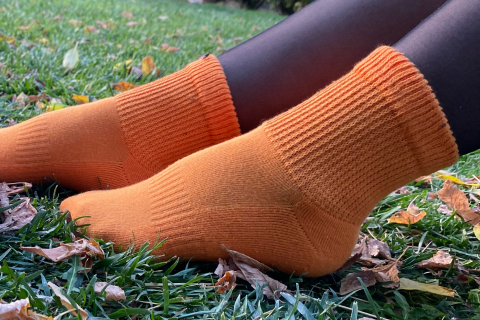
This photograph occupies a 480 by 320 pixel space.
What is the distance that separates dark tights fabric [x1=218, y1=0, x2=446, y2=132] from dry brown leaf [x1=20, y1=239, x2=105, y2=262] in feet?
1.23

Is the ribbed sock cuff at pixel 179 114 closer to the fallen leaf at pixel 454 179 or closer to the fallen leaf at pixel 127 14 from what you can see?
the fallen leaf at pixel 454 179

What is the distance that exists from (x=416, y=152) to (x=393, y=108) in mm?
72

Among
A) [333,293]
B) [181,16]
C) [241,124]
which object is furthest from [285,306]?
[181,16]

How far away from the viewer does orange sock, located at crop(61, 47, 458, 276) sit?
628 millimetres

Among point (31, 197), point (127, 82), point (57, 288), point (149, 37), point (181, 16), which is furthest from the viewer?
point (181, 16)

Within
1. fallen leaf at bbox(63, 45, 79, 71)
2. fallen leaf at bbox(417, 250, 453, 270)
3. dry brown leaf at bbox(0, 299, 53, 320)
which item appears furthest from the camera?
fallen leaf at bbox(63, 45, 79, 71)

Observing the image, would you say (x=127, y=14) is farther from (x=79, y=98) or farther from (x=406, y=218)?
(x=406, y=218)

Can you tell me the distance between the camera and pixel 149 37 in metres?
2.62

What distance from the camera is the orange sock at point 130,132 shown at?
87 cm

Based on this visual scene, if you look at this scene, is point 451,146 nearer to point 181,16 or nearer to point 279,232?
point 279,232

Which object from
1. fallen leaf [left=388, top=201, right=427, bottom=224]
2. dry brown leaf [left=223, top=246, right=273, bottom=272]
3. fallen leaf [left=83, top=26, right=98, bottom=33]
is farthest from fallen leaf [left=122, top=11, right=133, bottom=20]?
dry brown leaf [left=223, top=246, right=273, bottom=272]

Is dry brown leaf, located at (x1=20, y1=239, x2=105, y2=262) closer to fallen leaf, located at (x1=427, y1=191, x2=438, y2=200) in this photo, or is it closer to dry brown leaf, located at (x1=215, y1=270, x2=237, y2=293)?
dry brown leaf, located at (x1=215, y1=270, x2=237, y2=293)

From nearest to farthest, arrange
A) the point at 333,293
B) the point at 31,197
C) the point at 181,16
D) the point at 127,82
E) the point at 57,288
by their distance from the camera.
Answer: the point at 57,288 → the point at 333,293 → the point at 31,197 → the point at 127,82 → the point at 181,16

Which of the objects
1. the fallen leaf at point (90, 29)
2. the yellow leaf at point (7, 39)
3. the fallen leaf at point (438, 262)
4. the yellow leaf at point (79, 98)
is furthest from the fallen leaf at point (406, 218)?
the fallen leaf at point (90, 29)
